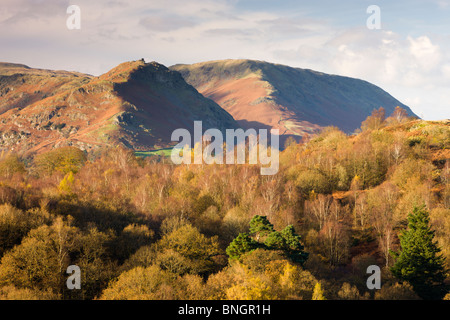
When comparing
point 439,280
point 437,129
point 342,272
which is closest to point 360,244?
point 342,272

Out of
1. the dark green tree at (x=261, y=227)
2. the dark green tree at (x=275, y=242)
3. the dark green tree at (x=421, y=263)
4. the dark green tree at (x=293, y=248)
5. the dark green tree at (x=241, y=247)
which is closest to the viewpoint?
the dark green tree at (x=241, y=247)

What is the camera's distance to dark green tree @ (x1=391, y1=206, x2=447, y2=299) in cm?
4691

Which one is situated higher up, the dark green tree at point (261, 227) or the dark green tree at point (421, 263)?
the dark green tree at point (261, 227)

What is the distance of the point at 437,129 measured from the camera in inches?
4031

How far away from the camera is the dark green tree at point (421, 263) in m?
46.9

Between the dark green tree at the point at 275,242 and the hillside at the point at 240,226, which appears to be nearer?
the hillside at the point at 240,226

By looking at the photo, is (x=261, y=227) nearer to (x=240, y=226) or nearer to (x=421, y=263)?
(x=240, y=226)

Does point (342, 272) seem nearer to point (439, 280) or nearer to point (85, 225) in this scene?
point (439, 280)

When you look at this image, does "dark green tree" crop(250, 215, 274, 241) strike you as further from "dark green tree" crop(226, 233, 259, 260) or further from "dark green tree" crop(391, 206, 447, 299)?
"dark green tree" crop(391, 206, 447, 299)

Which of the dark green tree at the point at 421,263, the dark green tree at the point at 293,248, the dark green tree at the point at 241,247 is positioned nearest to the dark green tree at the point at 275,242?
the dark green tree at the point at 293,248

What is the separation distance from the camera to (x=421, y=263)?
47656mm

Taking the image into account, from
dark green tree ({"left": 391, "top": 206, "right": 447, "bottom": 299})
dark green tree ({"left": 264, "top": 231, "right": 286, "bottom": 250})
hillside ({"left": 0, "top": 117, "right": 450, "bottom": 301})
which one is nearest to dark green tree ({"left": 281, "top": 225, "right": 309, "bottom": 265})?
hillside ({"left": 0, "top": 117, "right": 450, "bottom": 301})

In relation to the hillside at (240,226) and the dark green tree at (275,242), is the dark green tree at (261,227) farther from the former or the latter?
the dark green tree at (275,242)
